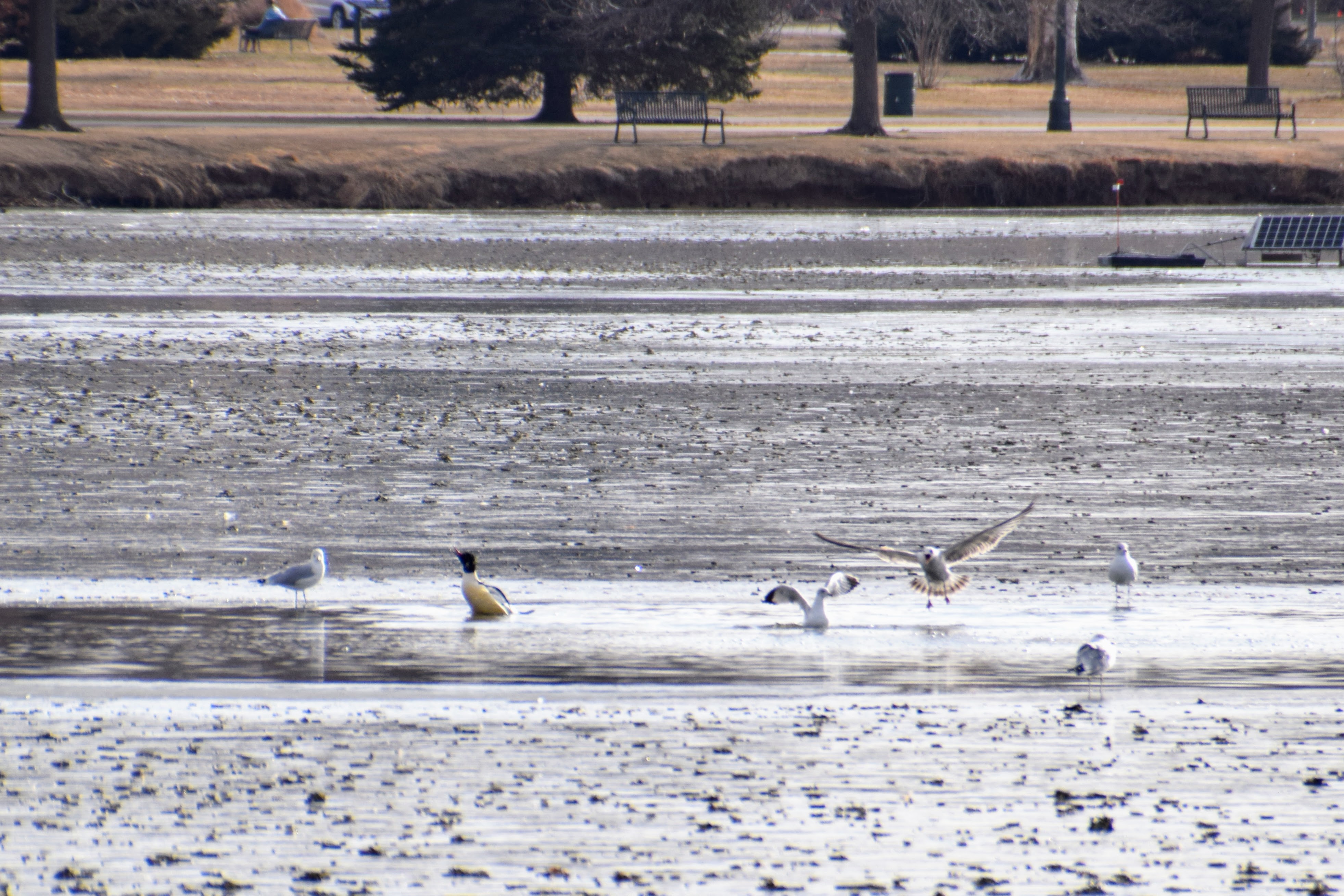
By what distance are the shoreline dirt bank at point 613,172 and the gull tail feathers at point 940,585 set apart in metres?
28.3

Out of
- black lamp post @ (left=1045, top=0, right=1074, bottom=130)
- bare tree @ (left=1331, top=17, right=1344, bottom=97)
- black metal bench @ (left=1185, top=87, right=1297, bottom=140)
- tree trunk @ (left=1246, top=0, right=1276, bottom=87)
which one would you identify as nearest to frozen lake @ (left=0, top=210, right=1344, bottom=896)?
black lamp post @ (left=1045, top=0, right=1074, bottom=130)

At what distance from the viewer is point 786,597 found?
8.42 m

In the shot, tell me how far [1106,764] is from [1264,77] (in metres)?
50.6

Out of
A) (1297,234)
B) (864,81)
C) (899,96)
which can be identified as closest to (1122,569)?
(1297,234)

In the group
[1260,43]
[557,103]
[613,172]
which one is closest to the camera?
[613,172]

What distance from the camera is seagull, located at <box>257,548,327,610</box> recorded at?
8414mm

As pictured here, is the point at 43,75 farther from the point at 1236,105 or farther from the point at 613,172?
the point at 1236,105

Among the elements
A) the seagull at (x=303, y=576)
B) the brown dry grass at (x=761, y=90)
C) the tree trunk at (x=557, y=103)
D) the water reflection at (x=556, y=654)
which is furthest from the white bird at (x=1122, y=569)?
the brown dry grass at (x=761, y=90)

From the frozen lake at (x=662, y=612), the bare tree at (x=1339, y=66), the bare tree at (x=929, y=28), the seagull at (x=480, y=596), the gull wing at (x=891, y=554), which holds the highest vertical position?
the bare tree at (x=929, y=28)

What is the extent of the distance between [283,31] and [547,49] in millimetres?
30657

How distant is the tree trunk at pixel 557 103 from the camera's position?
45.1 m

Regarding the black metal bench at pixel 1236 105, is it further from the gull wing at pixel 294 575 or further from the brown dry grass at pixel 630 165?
the gull wing at pixel 294 575

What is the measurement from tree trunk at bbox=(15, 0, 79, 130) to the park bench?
31108 mm

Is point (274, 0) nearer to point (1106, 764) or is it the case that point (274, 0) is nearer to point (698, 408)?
point (698, 408)
